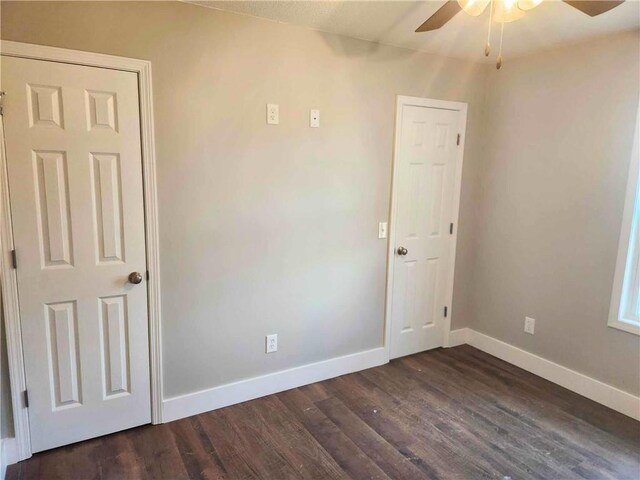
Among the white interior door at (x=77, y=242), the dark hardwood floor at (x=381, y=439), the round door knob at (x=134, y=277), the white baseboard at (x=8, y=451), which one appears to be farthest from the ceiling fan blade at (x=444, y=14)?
the white baseboard at (x=8, y=451)

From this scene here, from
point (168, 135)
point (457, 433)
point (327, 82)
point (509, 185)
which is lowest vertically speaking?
point (457, 433)

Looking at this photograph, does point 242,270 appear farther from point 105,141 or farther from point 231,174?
point 105,141

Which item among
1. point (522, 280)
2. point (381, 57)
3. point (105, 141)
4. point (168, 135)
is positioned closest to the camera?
point (105, 141)

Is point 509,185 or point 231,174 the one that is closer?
point 231,174

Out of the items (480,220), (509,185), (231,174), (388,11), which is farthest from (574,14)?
(231,174)

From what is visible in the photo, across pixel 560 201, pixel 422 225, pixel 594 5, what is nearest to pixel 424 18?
pixel 594 5

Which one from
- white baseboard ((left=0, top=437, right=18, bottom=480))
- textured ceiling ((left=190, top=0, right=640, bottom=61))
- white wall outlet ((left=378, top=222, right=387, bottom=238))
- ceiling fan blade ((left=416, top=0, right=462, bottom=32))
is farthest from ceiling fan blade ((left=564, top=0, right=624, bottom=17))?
white baseboard ((left=0, top=437, right=18, bottom=480))

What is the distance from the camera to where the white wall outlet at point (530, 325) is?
3166 mm

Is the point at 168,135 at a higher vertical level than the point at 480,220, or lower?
higher

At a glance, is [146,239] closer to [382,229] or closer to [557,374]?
[382,229]

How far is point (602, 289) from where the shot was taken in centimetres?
273

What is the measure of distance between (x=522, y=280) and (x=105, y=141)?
3122mm

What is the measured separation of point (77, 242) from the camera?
2.10 meters

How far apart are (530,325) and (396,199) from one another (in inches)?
58.4
